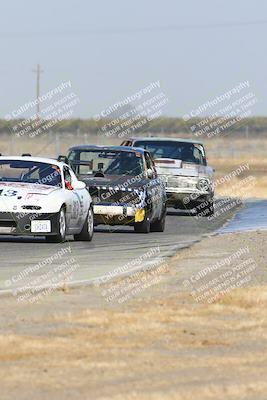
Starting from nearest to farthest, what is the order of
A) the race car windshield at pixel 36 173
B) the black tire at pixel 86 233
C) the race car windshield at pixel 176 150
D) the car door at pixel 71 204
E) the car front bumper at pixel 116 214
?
the car door at pixel 71 204 < the race car windshield at pixel 36 173 < the black tire at pixel 86 233 < the car front bumper at pixel 116 214 < the race car windshield at pixel 176 150

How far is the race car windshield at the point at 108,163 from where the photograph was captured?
84.2 ft

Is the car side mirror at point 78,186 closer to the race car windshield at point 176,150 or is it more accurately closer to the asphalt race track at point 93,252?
the asphalt race track at point 93,252

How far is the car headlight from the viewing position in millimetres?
32531

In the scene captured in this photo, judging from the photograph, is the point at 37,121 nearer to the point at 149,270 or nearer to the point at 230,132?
the point at 230,132

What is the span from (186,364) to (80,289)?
15.7 feet

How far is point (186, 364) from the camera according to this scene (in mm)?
9422

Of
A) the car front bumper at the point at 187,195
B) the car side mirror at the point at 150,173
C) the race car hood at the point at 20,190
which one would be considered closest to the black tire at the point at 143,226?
the car side mirror at the point at 150,173

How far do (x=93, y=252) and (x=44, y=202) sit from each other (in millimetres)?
1451

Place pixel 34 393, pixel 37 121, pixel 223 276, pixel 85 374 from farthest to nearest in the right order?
pixel 37 121 → pixel 223 276 → pixel 85 374 → pixel 34 393

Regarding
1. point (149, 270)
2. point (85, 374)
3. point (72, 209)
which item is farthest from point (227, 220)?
point (85, 374)

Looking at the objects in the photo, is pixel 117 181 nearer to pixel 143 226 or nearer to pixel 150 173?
pixel 143 226

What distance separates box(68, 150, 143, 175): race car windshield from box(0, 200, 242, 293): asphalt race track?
3.44 feet

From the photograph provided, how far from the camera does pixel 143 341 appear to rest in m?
10.5

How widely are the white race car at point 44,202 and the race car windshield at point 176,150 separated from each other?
1078 centimetres
